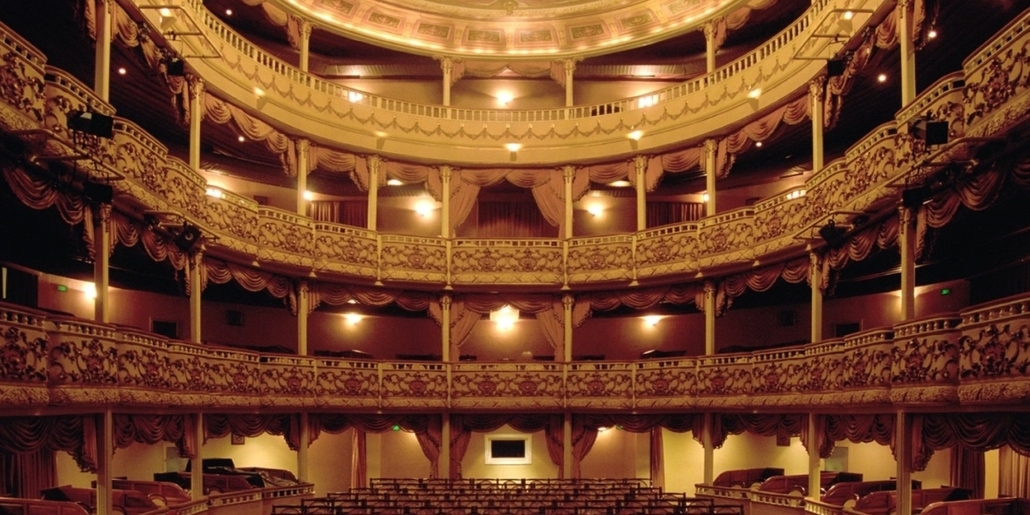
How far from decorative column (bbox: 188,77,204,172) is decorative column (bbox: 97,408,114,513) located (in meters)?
7.20

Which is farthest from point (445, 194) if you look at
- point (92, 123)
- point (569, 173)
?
point (92, 123)

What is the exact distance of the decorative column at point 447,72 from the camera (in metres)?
28.7

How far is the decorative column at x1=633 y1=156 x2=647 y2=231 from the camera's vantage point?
26484 mm

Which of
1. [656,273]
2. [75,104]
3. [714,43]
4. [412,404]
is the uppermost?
[714,43]

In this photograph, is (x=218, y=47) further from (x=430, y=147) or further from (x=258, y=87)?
(x=430, y=147)

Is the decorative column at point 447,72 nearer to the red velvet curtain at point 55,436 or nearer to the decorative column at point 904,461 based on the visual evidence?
the red velvet curtain at point 55,436

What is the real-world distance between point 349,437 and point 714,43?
1739 centimetres

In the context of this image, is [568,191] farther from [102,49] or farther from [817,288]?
[102,49]

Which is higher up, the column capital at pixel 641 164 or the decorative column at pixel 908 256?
the column capital at pixel 641 164

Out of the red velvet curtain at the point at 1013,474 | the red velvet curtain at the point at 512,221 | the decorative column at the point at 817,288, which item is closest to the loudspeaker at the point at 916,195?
the decorative column at the point at 817,288

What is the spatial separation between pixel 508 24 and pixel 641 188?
25.0ft

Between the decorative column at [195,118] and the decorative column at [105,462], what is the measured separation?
720 centimetres

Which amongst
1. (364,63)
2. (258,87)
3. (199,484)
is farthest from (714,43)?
(199,484)

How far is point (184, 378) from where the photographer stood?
712 inches
